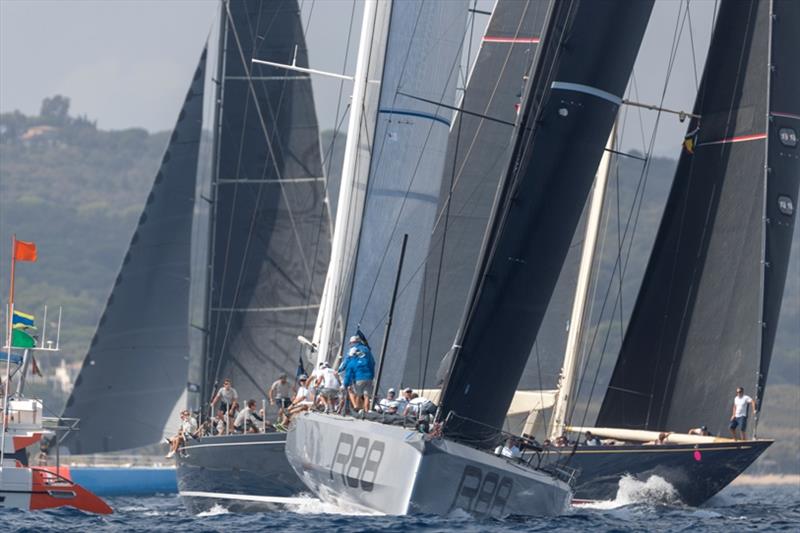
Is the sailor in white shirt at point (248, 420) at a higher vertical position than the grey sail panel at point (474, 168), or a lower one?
lower

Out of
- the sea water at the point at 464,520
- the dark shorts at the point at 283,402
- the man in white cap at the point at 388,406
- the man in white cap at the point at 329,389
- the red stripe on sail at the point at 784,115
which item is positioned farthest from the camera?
the red stripe on sail at the point at 784,115

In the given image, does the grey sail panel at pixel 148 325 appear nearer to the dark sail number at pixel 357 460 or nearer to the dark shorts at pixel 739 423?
the dark shorts at pixel 739 423

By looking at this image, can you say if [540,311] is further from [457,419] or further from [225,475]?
[225,475]

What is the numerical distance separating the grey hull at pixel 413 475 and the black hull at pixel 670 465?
6121 millimetres

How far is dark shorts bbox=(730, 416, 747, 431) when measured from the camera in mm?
25766

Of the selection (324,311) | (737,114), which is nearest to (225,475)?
(324,311)

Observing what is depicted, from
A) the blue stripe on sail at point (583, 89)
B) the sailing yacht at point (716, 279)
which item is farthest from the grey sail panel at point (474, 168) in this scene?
the blue stripe on sail at point (583, 89)

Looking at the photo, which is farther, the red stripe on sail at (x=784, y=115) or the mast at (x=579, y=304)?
the mast at (x=579, y=304)

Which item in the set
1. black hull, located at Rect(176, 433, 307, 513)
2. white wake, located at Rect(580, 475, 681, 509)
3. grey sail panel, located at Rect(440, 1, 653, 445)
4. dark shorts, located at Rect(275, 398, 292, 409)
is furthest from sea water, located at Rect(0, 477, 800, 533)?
dark shorts, located at Rect(275, 398, 292, 409)

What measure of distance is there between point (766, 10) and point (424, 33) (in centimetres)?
666

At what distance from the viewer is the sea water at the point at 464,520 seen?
1823 centimetres

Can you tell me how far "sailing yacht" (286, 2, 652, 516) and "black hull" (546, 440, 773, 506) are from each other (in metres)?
6.15

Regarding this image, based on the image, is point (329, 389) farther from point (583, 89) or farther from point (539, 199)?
point (583, 89)

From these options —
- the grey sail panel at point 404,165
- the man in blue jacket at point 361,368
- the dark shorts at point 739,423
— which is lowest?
the dark shorts at point 739,423
